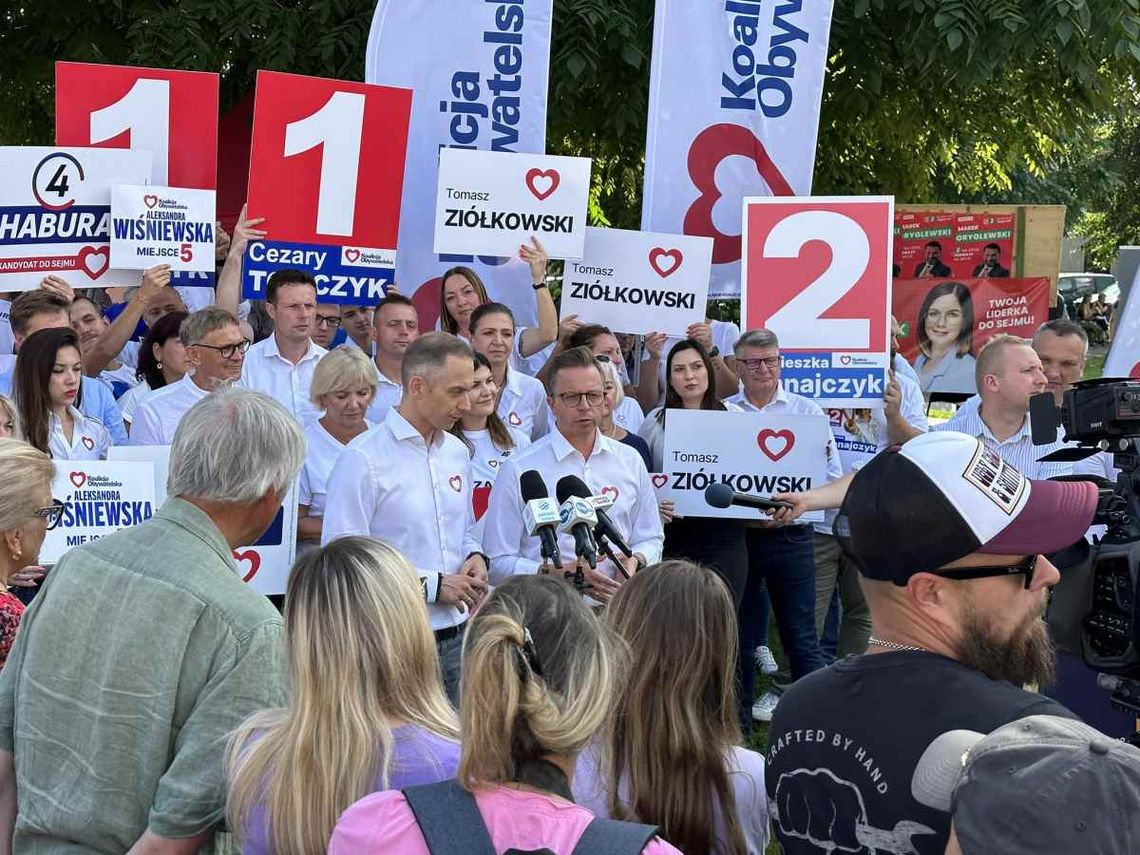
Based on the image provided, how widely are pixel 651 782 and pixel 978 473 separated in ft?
4.16

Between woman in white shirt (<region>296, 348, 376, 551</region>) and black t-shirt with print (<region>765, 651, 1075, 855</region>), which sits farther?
woman in white shirt (<region>296, 348, 376, 551</region>)

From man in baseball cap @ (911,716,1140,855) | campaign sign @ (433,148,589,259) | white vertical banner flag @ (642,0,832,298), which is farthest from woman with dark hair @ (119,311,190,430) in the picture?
man in baseball cap @ (911,716,1140,855)

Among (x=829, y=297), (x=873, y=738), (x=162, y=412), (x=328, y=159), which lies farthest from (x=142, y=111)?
(x=873, y=738)

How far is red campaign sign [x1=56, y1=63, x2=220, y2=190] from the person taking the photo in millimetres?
7949

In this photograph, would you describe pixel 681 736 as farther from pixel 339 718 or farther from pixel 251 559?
pixel 251 559

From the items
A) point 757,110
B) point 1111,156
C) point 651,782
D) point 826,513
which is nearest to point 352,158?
point 757,110

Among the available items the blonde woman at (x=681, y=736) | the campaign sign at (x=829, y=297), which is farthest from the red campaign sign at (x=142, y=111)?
the blonde woman at (x=681, y=736)

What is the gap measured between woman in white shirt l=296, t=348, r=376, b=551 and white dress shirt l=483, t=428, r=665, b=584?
0.74 metres

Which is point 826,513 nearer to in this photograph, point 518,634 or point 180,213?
point 180,213

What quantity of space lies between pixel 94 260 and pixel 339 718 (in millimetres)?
5607

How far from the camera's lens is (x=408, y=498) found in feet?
17.9

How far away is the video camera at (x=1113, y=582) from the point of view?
125 inches

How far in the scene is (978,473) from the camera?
2412 millimetres

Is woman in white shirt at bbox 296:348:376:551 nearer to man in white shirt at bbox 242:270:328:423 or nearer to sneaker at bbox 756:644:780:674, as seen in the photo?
man in white shirt at bbox 242:270:328:423
